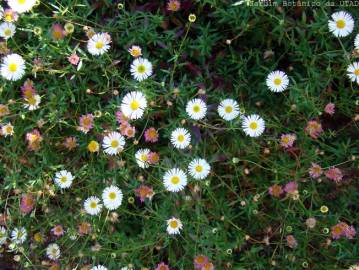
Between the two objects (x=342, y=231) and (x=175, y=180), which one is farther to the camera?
(x=175, y=180)

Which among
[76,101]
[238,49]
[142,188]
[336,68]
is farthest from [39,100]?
[336,68]

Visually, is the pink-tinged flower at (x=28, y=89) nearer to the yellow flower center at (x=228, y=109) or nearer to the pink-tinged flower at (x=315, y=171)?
the yellow flower center at (x=228, y=109)

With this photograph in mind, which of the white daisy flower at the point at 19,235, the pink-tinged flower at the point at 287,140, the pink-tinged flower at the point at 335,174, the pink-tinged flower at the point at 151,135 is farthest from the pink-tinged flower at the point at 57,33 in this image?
the pink-tinged flower at the point at 335,174

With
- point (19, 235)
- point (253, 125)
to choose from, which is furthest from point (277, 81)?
point (19, 235)

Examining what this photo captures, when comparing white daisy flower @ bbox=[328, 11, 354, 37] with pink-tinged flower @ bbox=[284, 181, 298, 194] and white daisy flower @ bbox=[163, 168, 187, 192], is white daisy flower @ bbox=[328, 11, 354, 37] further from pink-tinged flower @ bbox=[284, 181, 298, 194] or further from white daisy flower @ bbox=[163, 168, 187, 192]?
white daisy flower @ bbox=[163, 168, 187, 192]

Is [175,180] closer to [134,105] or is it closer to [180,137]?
[180,137]

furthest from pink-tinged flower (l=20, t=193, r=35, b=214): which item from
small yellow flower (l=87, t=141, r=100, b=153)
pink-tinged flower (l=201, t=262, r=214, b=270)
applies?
pink-tinged flower (l=201, t=262, r=214, b=270)
